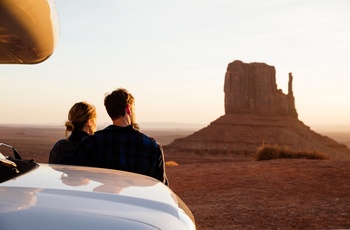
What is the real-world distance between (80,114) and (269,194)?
31.1 feet

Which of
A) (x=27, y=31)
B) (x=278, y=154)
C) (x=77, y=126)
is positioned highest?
(x=27, y=31)

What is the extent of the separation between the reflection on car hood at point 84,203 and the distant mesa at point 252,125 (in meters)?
69.5

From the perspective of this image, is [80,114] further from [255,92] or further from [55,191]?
[255,92]

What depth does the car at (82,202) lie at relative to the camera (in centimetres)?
169

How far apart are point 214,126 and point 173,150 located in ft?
29.3

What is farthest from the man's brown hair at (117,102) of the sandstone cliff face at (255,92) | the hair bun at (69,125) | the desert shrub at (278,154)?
the sandstone cliff face at (255,92)

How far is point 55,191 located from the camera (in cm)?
197

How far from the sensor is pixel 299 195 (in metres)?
12.9

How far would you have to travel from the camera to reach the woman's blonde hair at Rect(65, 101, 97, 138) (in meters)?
4.19

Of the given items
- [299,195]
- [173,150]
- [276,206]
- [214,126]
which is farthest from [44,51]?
[214,126]

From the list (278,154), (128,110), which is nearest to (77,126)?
(128,110)

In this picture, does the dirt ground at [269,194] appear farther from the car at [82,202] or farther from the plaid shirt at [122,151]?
the car at [82,202]

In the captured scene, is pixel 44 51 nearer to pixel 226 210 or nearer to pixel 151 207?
pixel 151 207

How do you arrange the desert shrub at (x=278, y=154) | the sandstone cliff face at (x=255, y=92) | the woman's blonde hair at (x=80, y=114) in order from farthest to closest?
the sandstone cliff face at (x=255, y=92) < the desert shrub at (x=278, y=154) < the woman's blonde hair at (x=80, y=114)
